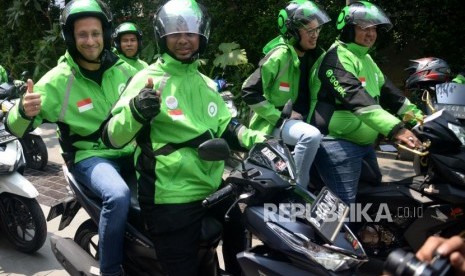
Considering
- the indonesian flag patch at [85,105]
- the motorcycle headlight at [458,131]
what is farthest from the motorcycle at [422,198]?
the indonesian flag patch at [85,105]

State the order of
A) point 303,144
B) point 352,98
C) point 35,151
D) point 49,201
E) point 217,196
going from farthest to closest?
point 35,151 → point 49,201 → point 303,144 → point 352,98 → point 217,196

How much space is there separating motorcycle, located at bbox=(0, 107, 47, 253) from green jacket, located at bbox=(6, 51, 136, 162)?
987 millimetres

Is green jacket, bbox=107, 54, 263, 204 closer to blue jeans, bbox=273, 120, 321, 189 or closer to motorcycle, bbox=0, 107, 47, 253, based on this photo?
blue jeans, bbox=273, 120, 321, 189

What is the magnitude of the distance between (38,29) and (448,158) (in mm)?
11210

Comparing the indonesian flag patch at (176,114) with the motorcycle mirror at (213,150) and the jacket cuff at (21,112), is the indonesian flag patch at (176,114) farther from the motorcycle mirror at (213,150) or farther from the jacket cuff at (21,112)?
the jacket cuff at (21,112)

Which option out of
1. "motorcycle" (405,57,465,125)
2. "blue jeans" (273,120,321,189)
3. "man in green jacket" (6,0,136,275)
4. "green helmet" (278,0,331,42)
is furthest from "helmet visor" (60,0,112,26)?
"motorcycle" (405,57,465,125)

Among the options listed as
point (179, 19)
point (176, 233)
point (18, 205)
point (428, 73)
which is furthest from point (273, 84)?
point (18, 205)

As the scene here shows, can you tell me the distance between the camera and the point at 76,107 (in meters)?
2.99

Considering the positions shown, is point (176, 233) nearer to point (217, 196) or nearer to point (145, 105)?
point (217, 196)

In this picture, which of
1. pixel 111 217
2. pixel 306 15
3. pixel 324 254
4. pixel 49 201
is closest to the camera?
pixel 324 254

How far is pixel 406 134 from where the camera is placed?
2.75 meters

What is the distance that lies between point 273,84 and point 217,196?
5.17 ft

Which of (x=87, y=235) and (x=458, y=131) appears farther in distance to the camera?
(x=87, y=235)

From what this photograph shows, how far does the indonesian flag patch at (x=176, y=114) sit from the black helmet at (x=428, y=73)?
2.80m
